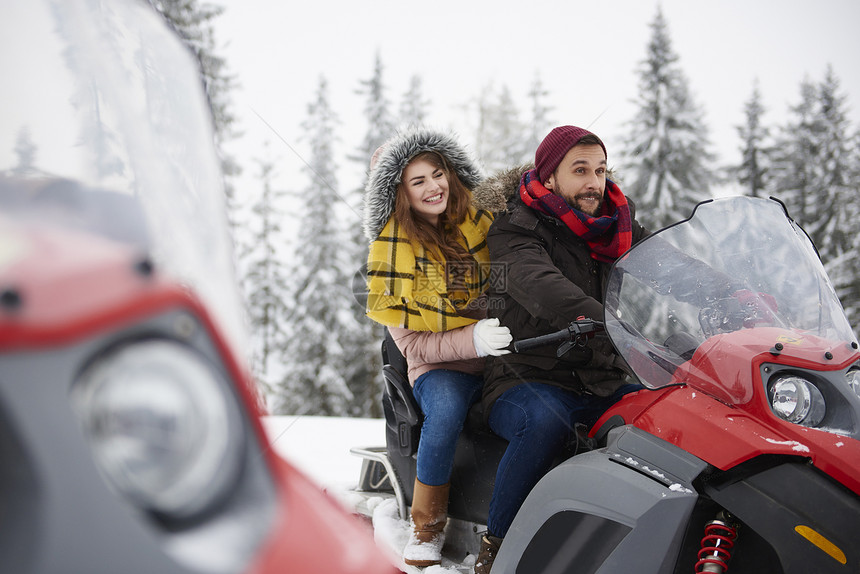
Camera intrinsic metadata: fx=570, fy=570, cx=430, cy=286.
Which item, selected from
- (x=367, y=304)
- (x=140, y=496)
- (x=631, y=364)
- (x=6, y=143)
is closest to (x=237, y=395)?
(x=140, y=496)

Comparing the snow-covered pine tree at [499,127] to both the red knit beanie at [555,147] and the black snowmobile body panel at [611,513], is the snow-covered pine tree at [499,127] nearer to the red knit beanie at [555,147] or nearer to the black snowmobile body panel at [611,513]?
the red knit beanie at [555,147]

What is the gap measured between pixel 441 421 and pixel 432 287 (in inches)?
25.5

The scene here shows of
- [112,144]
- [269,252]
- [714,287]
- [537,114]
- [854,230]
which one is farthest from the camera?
[537,114]

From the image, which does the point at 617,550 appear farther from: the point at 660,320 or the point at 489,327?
the point at 489,327

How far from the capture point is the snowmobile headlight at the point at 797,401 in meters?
1.56

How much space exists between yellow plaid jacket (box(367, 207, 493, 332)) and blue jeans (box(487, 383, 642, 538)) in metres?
0.58

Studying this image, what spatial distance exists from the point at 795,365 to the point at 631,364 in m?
0.48

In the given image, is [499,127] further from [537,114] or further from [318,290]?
[318,290]

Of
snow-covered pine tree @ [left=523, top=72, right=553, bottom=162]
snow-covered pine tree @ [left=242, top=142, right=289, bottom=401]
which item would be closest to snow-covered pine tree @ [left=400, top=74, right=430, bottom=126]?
snow-covered pine tree @ [left=523, top=72, right=553, bottom=162]

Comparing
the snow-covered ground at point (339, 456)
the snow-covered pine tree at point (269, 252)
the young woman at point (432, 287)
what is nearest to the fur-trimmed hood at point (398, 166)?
the young woman at point (432, 287)

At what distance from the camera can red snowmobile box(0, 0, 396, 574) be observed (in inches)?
20.8

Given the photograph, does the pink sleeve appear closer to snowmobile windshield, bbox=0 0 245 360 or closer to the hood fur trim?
the hood fur trim

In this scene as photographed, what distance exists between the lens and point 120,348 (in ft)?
1.90

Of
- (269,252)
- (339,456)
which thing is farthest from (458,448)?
(269,252)
